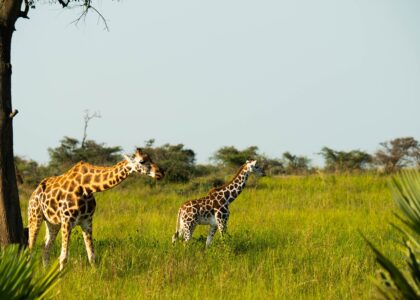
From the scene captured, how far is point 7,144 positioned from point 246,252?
4.30 meters

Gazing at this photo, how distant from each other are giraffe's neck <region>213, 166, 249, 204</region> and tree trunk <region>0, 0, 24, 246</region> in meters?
3.54

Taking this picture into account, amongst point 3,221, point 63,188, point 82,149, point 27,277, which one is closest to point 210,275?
point 63,188

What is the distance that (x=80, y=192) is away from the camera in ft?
33.5

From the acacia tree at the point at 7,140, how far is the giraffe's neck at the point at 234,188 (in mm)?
3537

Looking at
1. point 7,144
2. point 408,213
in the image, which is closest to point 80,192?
point 7,144

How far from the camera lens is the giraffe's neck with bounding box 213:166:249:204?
1224 centimetres

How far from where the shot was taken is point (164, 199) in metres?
19.5

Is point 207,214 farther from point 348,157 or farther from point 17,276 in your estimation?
point 348,157

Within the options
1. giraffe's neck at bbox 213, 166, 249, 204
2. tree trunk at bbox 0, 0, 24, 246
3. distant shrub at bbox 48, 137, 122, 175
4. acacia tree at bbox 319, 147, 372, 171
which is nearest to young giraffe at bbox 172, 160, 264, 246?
giraffe's neck at bbox 213, 166, 249, 204

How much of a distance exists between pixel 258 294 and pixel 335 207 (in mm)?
9666

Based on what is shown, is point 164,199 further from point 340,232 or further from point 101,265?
point 101,265

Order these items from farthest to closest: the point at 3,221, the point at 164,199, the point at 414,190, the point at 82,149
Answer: the point at 82,149 < the point at 164,199 < the point at 3,221 < the point at 414,190

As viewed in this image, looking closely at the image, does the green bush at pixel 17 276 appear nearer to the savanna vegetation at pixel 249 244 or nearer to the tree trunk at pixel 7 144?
the savanna vegetation at pixel 249 244

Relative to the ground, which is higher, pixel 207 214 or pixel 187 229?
pixel 207 214
